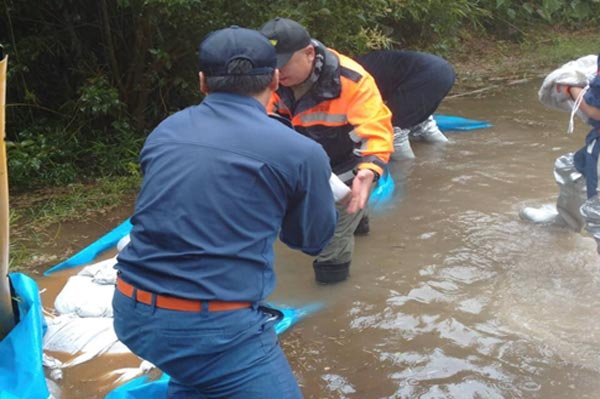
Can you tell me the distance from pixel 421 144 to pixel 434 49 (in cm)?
287

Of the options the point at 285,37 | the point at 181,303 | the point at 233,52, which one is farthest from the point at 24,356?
the point at 285,37

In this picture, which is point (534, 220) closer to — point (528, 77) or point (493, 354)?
point (493, 354)

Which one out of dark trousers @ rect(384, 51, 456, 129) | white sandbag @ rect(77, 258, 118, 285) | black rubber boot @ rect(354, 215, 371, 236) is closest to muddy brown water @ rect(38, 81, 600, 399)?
black rubber boot @ rect(354, 215, 371, 236)

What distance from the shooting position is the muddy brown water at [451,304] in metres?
3.32

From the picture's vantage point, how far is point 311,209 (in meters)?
2.45

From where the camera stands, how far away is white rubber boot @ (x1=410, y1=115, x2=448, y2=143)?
22.2ft

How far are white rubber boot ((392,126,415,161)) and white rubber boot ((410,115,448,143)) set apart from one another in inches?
15.8

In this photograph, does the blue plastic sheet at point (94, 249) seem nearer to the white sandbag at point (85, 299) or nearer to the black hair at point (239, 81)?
the white sandbag at point (85, 299)

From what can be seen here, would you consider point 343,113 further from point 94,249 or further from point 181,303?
point 181,303

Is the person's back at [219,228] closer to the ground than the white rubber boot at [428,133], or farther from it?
farther from it

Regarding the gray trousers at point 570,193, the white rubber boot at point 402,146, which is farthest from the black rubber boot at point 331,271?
the white rubber boot at point 402,146

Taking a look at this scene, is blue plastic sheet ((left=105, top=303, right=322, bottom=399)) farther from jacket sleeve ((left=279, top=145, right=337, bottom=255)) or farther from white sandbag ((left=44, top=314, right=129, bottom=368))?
jacket sleeve ((left=279, top=145, right=337, bottom=255))

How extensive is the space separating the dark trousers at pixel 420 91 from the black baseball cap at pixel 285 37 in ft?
6.56

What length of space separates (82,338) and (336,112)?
175cm
